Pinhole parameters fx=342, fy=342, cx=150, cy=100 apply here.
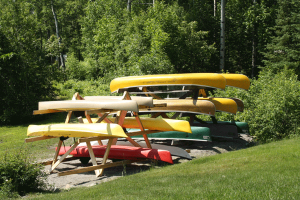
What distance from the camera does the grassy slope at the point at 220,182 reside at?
446 centimetres

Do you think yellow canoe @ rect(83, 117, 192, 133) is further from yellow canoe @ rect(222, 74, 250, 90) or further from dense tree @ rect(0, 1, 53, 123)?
dense tree @ rect(0, 1, 53, 123)

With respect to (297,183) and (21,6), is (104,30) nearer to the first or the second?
(21,6)

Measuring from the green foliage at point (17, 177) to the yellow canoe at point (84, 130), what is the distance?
3.66ft

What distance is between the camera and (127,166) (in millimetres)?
8148

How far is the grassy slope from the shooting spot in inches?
176

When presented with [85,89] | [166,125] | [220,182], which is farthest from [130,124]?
[85,89]

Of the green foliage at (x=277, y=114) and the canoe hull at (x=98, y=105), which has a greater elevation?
the canoe hull at (x=98, y=105)

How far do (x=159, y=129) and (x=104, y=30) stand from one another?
18980mm

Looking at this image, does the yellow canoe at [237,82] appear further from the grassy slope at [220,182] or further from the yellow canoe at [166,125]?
the grassy slope at [220,182]

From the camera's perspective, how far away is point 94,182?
684 centimetres

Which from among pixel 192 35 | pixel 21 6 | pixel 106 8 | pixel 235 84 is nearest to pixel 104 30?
pixel 106 8

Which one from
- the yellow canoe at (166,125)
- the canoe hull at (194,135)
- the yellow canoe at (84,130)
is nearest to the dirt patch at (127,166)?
the canoe hull at (194,135)

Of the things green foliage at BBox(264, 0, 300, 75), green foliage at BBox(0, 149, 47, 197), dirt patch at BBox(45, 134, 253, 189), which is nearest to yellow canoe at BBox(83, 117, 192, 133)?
dirt patch at BBox(45, 134, 253, 189)

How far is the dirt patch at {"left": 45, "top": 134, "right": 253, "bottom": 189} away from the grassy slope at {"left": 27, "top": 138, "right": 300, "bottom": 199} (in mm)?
963
